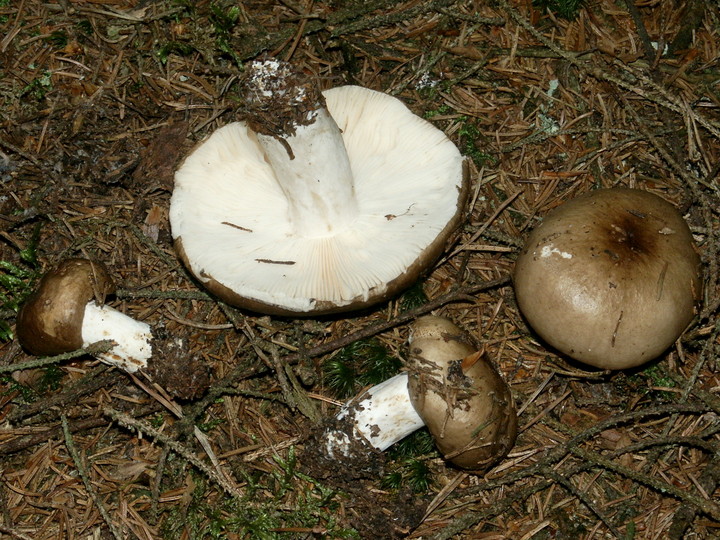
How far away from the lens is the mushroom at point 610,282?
9.80 ft

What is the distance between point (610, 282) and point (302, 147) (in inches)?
59.1

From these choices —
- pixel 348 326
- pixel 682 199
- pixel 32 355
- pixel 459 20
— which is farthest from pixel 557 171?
pixel 32 355

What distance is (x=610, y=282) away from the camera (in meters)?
2.98

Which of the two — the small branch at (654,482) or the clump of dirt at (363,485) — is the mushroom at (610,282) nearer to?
the small branch at (654,482)

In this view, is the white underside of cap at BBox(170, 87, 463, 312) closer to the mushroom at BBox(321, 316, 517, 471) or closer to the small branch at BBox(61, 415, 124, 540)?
the mushroom at BBox(321, 316, 517, 471)

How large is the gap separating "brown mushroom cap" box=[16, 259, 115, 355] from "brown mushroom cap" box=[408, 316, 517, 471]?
63.1 inches

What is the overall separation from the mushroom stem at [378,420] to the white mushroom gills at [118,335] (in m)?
1.00

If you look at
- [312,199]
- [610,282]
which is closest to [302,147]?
[312,199]

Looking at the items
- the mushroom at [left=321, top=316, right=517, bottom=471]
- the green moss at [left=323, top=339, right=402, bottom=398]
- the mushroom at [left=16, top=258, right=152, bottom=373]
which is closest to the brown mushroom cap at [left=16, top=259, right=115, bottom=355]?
A: the mushroom at [left=16, top=258, right=152, bottom=373]

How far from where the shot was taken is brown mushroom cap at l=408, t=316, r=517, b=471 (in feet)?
Answer: 9.36

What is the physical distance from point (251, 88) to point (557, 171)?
1.81m

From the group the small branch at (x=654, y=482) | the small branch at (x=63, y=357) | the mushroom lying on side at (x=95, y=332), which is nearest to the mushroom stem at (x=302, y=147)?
the mushroom lying on side at (x=95, y=332)

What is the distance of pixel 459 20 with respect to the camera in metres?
3.92

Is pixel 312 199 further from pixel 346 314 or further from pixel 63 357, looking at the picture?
pixel 63 357
